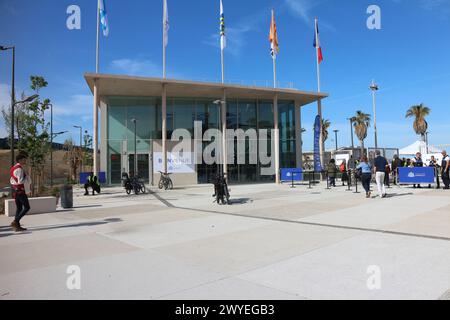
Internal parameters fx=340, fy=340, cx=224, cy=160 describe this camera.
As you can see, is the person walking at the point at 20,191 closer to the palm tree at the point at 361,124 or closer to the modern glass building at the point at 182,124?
the modern glass building at the point at 182,124

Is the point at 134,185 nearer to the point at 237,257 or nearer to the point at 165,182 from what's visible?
the point at 165,182

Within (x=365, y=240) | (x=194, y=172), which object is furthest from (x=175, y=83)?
(x=365, y=240)

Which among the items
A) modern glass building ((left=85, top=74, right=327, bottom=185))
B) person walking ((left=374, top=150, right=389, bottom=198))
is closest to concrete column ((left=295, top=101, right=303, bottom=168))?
modern glass building ((left=85, top=74, right=327, bottom=185))

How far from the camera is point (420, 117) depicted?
55.4 metres

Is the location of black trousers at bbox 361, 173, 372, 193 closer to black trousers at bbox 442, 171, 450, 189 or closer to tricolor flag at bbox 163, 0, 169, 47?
black trousers at bbox 442, 171, 450, 189

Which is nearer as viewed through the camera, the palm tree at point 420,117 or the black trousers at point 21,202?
the black trousers at point 21,202

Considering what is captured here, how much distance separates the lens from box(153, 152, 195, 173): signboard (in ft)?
84.9

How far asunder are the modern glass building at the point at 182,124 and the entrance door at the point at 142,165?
71 mm

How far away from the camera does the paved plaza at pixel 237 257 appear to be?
12.8 feet

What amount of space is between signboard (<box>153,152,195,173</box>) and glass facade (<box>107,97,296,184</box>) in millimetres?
1374

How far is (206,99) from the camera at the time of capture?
2947 cm

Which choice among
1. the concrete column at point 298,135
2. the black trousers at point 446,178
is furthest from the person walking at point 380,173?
the concrete column at point 298,135

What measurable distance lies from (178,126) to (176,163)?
3851 mm
